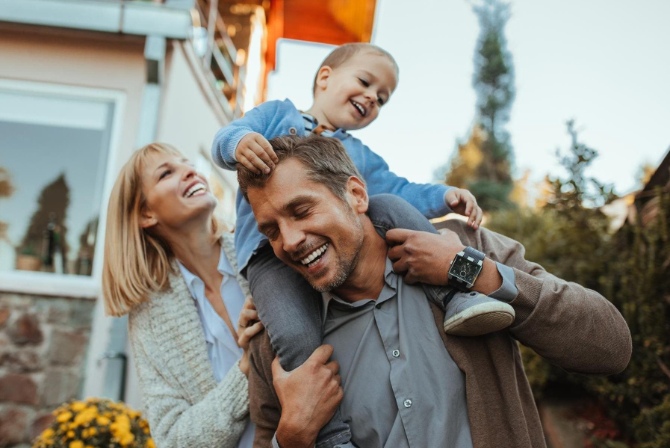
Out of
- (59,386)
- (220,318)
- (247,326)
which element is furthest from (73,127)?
(247,326)

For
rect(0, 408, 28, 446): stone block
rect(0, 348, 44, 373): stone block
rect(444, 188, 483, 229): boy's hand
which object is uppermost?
rect(444, 188, 483, 229): boy's hand

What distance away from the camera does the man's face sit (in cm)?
175

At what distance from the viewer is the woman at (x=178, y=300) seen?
2.11m

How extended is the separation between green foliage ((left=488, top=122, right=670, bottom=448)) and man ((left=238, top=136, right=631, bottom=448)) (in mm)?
1996

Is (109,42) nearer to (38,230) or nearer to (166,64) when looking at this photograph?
(166,64)

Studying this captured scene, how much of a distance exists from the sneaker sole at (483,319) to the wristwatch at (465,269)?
5.0 inches

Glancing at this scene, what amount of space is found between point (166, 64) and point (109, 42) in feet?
1.92

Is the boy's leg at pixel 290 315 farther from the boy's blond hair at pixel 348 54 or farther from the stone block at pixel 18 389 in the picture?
the stone block at pixel 18 389

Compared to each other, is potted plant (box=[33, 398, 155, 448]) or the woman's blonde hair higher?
the woman's blonde hair

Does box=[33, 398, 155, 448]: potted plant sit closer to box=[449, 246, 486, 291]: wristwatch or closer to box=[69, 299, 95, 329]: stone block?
box=[69, 299, 95, 329]: stone block

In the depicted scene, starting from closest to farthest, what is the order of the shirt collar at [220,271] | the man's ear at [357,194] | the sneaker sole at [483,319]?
the sneaker sole at [483,319], the man's ear at [357,194], the shirt collar at [220,271]

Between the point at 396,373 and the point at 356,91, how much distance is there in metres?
1.28

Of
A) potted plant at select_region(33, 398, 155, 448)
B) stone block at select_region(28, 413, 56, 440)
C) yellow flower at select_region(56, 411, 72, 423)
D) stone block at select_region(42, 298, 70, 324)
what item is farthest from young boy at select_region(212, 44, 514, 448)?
stone block at select_region(28, 413, 56, 440)

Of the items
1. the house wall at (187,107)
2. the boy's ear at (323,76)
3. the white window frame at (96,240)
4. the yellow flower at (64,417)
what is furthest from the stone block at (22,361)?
the boy's ear at (323,76)
